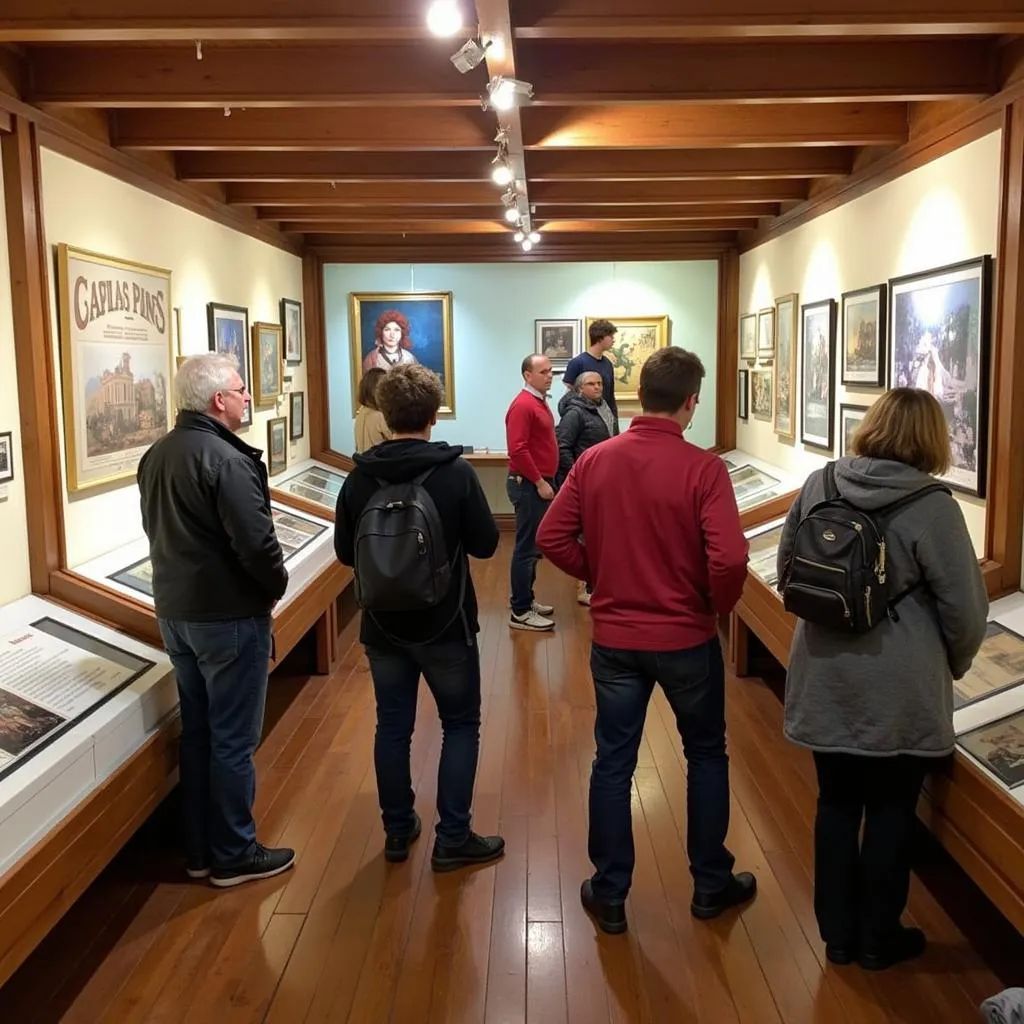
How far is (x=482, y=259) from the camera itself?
29.1ft

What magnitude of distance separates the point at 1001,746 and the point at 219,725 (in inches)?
90.1

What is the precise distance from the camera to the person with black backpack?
2.93m

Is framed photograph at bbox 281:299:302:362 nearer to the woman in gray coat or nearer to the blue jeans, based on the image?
the blue jeans

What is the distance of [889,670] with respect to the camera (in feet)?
8.11

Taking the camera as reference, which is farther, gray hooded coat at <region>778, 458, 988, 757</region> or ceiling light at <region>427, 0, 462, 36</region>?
ceiling light at <region>427, 0, 462, 36</region>

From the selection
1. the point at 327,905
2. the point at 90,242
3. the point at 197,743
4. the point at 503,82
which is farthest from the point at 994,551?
the point at 90,242

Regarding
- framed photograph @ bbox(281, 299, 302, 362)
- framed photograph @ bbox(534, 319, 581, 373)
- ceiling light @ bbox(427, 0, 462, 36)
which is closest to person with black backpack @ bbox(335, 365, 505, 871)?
ceiling light @ bbox(427, 0, 462, 36)

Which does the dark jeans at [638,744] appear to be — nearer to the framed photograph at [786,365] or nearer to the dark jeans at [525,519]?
the dark jeans at [525,519]

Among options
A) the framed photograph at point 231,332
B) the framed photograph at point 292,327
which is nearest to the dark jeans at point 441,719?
the framed photograph at point 231,332

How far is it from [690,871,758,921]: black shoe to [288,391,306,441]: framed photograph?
5.36 metres

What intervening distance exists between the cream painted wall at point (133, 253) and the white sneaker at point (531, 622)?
209cm

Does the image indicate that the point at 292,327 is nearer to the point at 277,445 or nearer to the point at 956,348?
the point at 277,445

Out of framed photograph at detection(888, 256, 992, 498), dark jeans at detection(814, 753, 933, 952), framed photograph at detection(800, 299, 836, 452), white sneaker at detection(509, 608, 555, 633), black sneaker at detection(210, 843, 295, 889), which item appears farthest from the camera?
white sneaker at detection(509, 608, 555, 633)

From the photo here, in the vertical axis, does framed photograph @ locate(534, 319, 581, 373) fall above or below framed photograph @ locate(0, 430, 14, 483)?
above
